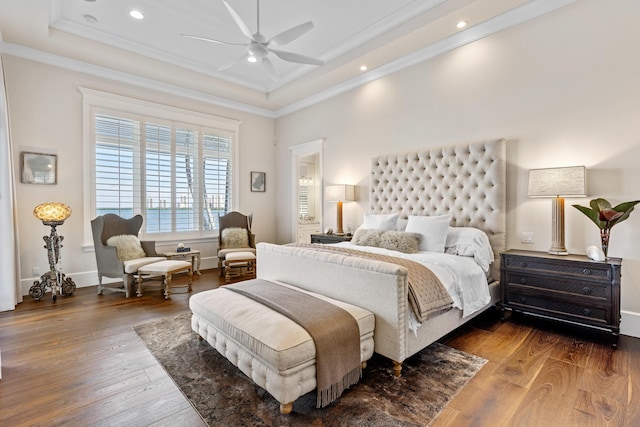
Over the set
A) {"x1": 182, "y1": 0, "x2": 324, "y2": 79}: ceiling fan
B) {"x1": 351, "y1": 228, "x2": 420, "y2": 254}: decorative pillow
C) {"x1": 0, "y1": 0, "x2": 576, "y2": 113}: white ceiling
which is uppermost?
{"x1": 0, "y1": 0, "x2": 576, "y2": 113}: white ceiling

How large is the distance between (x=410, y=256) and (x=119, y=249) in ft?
13.1

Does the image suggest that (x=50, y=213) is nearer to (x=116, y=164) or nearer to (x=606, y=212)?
(x=116, y=164)

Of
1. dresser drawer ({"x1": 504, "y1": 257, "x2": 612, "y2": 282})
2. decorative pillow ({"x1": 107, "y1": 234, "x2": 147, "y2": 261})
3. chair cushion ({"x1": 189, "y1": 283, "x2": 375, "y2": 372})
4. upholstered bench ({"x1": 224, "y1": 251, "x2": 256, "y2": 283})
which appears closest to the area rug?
chair cushion ({"x1": 189, "y1": 283, "x2": 375, "y2": 372})

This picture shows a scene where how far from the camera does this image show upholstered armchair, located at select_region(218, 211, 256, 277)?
5.48m

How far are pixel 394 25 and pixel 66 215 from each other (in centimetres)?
494

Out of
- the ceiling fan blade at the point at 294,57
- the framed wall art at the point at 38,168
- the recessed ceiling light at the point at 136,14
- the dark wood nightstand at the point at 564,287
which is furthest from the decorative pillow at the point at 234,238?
the dark wood nightstand at the point at 564,287

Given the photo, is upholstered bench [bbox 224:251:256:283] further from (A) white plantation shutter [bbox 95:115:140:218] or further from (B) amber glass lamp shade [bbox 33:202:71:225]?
(B) amber glass lamp shade [bbox 33:202:71:225]

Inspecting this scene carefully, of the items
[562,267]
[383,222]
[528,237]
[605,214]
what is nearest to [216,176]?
[383,222]

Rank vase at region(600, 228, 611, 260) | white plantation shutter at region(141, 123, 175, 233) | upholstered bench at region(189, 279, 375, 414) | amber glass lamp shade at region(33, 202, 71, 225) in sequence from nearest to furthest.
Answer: upholstered bench at region(189, 279, 375, 414)
vase at region(600, 228, 611, 260)
amber glass lamp shade at region(33, 202, 71, 225)
white plantation shutter at region(141, 123, 175, 233)

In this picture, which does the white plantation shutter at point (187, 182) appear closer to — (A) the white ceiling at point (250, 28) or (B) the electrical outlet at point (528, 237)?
(A) the white ceiling at point (250, 28)

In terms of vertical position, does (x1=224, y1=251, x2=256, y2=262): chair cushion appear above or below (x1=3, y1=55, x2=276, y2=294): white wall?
below

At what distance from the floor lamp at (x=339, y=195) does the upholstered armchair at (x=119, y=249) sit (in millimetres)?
2810

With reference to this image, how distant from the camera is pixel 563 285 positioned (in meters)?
2.88

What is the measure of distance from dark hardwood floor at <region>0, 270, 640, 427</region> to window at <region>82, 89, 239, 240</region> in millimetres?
2197
